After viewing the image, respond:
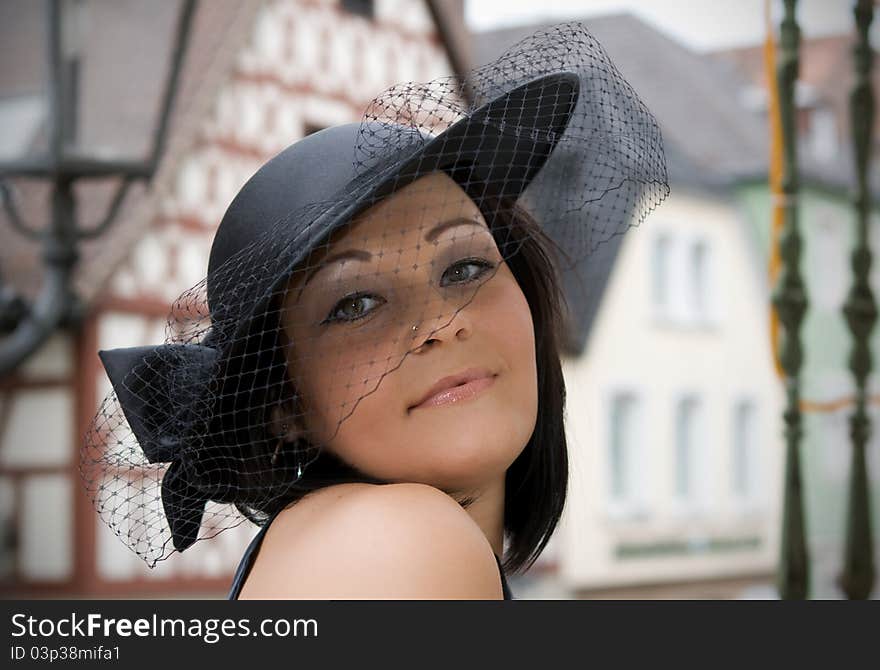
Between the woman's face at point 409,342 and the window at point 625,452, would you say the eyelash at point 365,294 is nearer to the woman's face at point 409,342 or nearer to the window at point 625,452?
the woman's face at point 409,342

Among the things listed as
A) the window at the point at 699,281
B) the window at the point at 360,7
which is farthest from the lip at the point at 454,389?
the window at the point at 699,281

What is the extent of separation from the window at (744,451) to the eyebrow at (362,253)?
1489cm

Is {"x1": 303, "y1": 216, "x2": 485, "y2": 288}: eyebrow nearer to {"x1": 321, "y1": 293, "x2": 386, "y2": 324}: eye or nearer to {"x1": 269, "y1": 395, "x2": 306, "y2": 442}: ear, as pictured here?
{"x1": 321, "y1": 293, "x2": 386, "y2": 324}: eye

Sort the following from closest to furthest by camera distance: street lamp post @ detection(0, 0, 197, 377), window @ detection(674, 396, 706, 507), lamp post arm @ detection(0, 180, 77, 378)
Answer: street lamp post @ detection(0, 0, 197, 377), lamp post arm @ detection(0, 180, 77, 378), window @ detection(674, 396, 706, 507)

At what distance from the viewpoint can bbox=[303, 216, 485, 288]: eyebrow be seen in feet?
3.60

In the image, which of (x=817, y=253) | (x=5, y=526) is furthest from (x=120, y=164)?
(x=817, y=253)

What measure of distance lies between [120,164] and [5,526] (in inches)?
165

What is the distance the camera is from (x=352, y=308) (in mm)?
1120

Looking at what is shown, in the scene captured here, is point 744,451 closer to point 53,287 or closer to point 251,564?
point 53,287

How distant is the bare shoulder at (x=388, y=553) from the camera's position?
958 millimetres

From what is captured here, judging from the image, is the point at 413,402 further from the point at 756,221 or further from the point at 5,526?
the point at 756,221

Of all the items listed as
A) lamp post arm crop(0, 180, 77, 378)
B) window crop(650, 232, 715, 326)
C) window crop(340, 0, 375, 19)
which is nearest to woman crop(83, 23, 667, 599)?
lamp post arm crop(0, 180, 77, 378)

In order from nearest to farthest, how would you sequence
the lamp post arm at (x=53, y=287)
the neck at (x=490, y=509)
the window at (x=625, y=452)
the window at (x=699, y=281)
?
1. the neck at (x=490, y=509)
2. the lamp post arm at (x=53, y=287)
3. the window at (x=625, y=452)
4. the window at (x=699, y=281)

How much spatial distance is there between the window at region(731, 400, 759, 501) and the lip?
1489 cm
